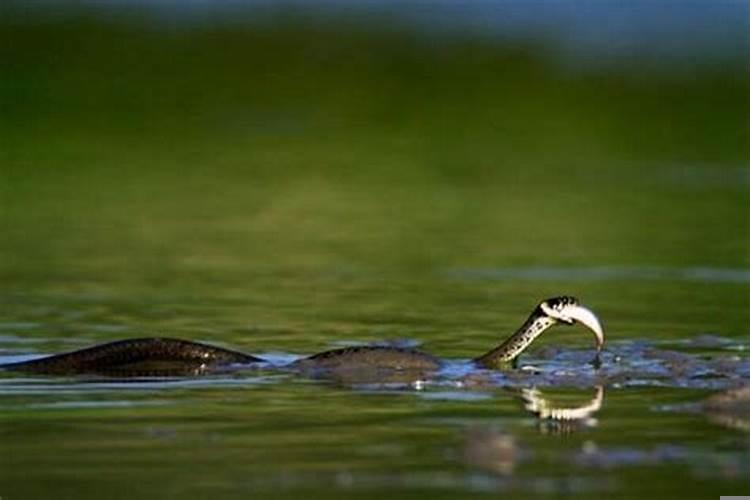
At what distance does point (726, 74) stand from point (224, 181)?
32.5ft

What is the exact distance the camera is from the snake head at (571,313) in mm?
12039

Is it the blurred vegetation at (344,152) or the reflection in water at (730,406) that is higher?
the blurred vegetation at (344,152)

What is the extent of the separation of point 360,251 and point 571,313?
510 cm

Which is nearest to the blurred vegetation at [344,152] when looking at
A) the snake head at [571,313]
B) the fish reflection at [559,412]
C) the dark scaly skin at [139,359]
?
the dark scaly skin at [139,359]

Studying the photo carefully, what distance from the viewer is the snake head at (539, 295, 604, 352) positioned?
12.0 metres

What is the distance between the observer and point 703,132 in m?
25.2

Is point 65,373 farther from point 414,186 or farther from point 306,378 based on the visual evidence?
point 414,186

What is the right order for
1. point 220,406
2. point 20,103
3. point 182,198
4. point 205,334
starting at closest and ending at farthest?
point 220,406, point 205,334, point 182,198, point 20,103

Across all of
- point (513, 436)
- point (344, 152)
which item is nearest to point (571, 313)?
point (513, 436)

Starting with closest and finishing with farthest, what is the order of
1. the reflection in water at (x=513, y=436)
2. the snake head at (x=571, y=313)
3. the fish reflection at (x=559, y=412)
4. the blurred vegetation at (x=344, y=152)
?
the reflection in water at (x=513, y=436) < the fish reflection at (x=559, y=412) < the snake head at (x=571, y=313) < the blurred vegetation at (x=344, y=152)

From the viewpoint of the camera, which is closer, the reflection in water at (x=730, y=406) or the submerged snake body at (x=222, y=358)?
the reflection in water at (x=730, y=406)

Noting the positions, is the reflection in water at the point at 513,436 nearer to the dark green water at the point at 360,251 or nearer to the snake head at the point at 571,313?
the dark green water at the point at 360,251

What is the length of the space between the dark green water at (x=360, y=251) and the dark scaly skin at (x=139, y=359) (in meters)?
0.27

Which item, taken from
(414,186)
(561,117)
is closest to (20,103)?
(561,117)
